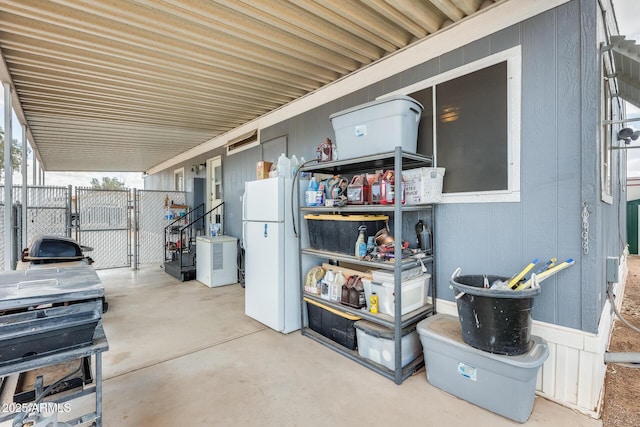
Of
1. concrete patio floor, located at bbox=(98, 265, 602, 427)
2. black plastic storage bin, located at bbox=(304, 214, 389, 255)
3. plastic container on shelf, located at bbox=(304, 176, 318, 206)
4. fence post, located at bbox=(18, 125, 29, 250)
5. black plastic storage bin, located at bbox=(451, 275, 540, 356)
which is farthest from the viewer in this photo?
fence post, located at bbox=(18, 125, 29, 250)

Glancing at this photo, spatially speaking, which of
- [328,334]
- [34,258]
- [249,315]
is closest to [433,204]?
[328,334]

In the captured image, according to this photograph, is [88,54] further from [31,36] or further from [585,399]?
[585,399]

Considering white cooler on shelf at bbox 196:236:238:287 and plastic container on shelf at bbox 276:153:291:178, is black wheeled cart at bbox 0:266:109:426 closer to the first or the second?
plastic container on shelf at bbox 276:153:291:178

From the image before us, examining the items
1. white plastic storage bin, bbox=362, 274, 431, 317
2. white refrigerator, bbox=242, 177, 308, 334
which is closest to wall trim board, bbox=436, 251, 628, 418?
white plastic storage bin, bbox=362, 274, 431, 317

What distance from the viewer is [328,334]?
307 centimetres

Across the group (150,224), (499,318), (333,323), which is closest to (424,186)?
(499,318)

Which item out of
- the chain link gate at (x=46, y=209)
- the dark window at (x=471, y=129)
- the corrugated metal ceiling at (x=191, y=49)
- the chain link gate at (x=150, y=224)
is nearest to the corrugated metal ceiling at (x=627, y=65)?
the dark window at (x=471, y=129)

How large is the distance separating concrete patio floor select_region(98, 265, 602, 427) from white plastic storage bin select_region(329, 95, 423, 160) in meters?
1.83

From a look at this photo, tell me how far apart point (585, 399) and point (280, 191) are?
2.87m

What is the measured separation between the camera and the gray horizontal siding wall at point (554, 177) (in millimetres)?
1993

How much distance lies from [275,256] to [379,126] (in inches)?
66.5

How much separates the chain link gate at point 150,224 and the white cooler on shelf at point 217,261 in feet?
7.83

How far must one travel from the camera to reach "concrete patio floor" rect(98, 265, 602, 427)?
6.41 feet

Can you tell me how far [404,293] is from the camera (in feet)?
8.16
